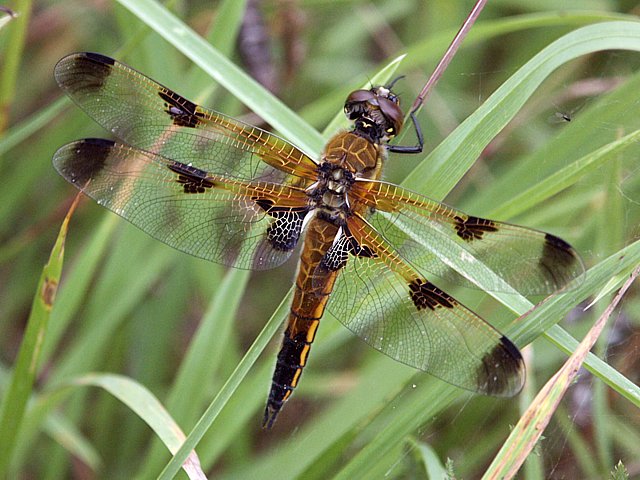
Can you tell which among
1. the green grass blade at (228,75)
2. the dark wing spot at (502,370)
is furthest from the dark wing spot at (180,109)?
the dark wing spot at (502,370)

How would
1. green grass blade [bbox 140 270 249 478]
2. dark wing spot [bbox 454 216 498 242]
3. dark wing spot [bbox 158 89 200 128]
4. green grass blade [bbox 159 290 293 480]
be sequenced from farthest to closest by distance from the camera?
1. green grass blade [bbox 140 270 249 478]
2. dark wing spot [bbox 158 89 200 128]
3. dark wing spot [bbox 454 216 498 242]
4. green grass blade [bbox 159 290 293 480]

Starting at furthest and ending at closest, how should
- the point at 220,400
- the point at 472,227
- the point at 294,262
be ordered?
the point at 294,262, the point at 472,227, the point at 220,400

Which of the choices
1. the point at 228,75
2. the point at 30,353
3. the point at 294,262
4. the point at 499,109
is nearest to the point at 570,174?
the point at 499,109

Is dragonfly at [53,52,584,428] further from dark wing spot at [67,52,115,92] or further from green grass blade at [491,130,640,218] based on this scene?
green grass blade at [491,130,640,218]

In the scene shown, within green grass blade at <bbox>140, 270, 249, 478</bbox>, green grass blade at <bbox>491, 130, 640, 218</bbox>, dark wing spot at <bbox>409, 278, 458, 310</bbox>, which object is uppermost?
green grass blade at <bbox>491, 130, 640, 218</bbox>

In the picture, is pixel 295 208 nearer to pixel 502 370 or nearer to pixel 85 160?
pixel 85 160

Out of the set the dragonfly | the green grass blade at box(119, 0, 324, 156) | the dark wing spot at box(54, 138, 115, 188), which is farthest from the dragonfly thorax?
the dark wing spot at box(54, 138, 115, 188)
